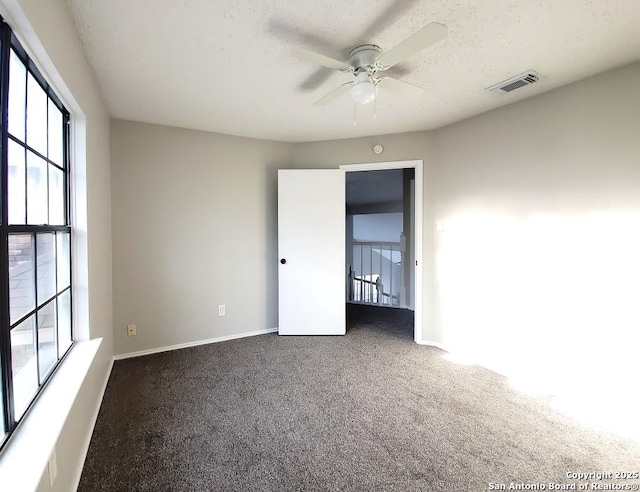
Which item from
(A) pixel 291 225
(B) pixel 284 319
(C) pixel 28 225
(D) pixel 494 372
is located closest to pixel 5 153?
(C) pixel 28 225

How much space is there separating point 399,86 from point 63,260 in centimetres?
230

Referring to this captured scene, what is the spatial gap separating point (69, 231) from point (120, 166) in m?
1.38

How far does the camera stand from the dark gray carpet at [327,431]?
5.24 ft

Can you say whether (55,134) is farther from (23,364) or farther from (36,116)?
(23,364)

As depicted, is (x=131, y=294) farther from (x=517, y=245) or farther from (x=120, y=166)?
(x=517, y=245)

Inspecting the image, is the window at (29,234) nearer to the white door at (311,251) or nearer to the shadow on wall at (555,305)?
the white door at (311,251)

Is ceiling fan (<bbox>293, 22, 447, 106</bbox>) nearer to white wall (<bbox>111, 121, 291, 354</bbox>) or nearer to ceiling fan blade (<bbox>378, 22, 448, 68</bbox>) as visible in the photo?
ceiling fan blade (<bbox>378, 22, 448, 68</bbox>)

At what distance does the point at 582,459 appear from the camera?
1.72 m

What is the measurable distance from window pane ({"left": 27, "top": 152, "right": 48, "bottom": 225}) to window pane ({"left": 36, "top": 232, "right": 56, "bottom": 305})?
0.10 meters

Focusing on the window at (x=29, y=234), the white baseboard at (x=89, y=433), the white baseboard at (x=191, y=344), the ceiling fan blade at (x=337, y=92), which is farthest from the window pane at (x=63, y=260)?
the ceiling fan blade at (x=337, y=92)

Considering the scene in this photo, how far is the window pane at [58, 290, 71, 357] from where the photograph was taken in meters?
1.76

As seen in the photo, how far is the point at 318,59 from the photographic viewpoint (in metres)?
1.68

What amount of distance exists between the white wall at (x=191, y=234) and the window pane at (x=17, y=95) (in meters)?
1.81

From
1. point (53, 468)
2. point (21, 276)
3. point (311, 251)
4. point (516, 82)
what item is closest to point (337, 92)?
point (516, 82)
